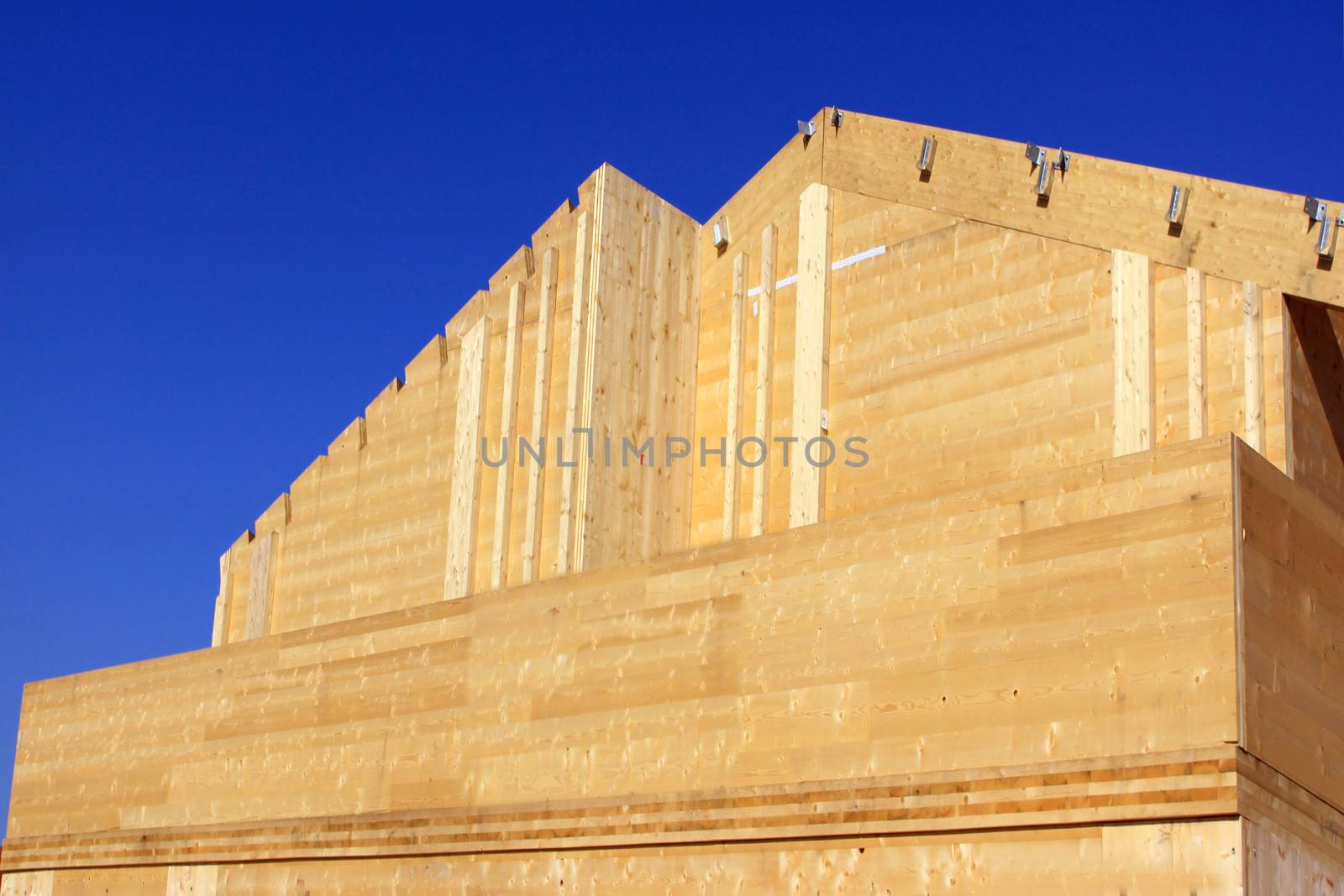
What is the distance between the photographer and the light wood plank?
15.8 meters

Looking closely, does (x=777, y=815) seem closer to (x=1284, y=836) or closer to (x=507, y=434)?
(x=1284, y=836)

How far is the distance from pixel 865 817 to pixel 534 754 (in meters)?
3.34

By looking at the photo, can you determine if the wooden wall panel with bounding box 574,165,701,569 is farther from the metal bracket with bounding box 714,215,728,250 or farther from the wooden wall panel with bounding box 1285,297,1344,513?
the wooden wall panel with bounding box 1285,297,1344,513

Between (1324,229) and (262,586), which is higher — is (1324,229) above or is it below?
above

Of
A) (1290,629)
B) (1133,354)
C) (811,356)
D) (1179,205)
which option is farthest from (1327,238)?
(811,356)

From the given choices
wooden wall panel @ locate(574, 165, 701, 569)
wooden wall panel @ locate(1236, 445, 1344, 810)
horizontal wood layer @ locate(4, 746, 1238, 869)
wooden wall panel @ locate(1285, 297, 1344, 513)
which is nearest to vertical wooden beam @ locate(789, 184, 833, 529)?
wooden wall panel @ locate(574, 165, 701, 569)

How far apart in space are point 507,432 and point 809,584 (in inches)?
217

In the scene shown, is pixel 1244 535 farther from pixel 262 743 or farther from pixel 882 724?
pixel 262 743

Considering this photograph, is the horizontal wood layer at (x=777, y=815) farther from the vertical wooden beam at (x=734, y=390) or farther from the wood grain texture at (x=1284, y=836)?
the vertical wooden beam at (x=734, y=390)

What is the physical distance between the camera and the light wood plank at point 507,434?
51.9 feet

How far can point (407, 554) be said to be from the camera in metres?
16.9

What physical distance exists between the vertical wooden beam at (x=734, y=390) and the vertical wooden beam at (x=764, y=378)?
20cm

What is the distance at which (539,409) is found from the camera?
16.0 m

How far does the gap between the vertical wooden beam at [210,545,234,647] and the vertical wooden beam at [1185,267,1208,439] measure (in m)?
11.7
